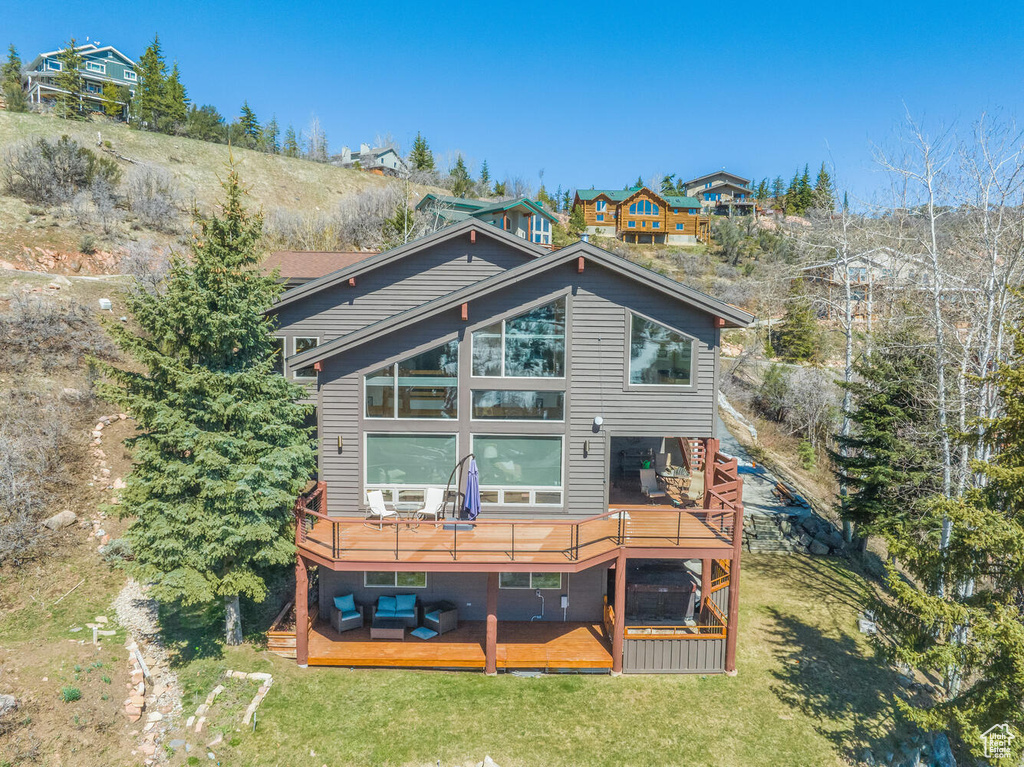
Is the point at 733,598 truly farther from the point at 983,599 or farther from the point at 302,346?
the point at 302,346

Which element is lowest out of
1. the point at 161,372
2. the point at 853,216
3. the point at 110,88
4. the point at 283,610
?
the point at 283,610

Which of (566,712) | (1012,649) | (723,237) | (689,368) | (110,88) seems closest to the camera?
(1012,649)

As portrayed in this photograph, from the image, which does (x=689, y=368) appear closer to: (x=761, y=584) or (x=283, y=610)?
(x=761, y=584)

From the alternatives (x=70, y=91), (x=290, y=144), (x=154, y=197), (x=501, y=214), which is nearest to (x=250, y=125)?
(x=290, y=144)

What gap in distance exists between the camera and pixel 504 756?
9.34m

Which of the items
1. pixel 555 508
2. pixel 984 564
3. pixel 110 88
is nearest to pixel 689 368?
pixel 555 508

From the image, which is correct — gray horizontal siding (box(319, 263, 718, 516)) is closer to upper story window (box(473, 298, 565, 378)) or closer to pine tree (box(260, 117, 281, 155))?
upper story window (box(473, 298, 565, 378))

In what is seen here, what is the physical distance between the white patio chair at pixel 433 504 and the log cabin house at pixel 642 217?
177ft

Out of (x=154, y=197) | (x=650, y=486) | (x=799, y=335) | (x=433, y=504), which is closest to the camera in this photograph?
(x=433, y=504)

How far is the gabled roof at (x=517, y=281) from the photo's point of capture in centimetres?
1183

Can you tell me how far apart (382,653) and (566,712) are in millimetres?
3880

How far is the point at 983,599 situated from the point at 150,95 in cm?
6699

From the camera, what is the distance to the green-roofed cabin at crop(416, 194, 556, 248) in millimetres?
26750

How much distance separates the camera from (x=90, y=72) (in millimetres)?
64500
